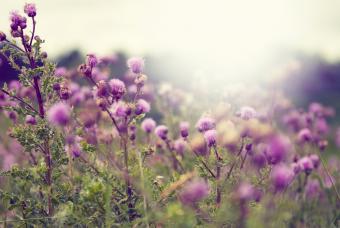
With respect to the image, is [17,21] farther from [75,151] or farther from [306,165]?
[306,165]

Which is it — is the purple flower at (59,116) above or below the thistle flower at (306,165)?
above

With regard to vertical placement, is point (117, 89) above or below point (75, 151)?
above

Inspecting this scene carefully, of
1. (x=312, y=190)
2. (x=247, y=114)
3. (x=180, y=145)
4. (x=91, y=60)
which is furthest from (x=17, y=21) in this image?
(x=312, y=190)

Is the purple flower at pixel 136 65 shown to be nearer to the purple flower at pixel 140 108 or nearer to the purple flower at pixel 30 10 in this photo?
the purple flower at pixel 140 108

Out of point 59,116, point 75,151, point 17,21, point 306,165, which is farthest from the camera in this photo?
point 306,165

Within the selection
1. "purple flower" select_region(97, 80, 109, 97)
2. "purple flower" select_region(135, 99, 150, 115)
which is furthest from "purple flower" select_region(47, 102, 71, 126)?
"purple flower" select_region(135, 99, 150, 115)

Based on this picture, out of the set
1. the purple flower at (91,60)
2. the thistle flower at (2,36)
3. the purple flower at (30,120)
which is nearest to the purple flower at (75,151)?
the purple flower at (30,120)

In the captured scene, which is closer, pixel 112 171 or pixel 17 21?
pixel 112 171

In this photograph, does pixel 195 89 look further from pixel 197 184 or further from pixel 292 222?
pixel 197 184

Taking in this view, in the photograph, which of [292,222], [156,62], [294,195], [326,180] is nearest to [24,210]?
[292,222]

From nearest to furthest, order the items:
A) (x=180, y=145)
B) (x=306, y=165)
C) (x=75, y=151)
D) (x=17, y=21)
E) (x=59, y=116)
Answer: (x=59, y=116) → (x=17, y=21) → (x=75, y=151) → (x=306, y=165) → (x=180, y=145)

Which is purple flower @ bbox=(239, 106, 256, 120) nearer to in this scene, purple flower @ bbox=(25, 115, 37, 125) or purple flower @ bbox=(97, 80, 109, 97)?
purple flower @ bbox=(97, 80, 109, 97)

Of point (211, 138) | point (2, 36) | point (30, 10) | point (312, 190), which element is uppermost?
point (30, 10)

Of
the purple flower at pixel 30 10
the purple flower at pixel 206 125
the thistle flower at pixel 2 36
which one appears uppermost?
the purple flower at pixel 30 10
